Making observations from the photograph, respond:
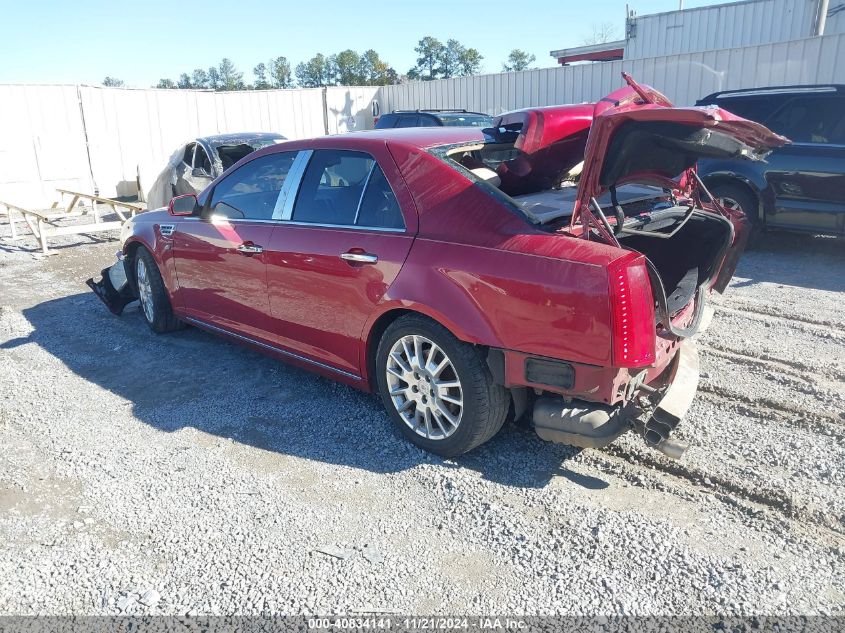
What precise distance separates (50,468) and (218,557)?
1.43 metres

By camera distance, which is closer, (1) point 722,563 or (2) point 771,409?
(1) point 722,563

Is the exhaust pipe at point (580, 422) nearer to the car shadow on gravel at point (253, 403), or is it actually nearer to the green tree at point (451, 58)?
the car shadow on gravel at point (253, 403)

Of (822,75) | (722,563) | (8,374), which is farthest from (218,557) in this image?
(822,75)

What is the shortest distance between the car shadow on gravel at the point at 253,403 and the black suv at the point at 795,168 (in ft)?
18.3

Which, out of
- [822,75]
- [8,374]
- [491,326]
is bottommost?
[8,374]

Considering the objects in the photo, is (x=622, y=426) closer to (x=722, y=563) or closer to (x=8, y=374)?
(x=722, y=563)

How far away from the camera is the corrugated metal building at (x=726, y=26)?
56.5 feet

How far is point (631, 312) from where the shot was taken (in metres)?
2.86

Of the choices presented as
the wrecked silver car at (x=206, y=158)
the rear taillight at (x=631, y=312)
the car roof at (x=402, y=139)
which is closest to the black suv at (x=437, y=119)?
the wrecked silver car at (x=206, y=158)

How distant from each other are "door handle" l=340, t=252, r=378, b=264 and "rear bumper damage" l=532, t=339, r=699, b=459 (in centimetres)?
115

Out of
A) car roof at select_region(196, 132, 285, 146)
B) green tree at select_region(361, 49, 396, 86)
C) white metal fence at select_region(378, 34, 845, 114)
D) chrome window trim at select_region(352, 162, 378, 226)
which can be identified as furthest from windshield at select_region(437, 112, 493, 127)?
green tree at select_region(361, 49, 396, 86)

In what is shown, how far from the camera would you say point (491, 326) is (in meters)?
3.17

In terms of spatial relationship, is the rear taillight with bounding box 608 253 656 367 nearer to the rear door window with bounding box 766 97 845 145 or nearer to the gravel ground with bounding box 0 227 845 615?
the gravel ground with bounding box 0 227 845 615

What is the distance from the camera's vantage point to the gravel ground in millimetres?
2629
